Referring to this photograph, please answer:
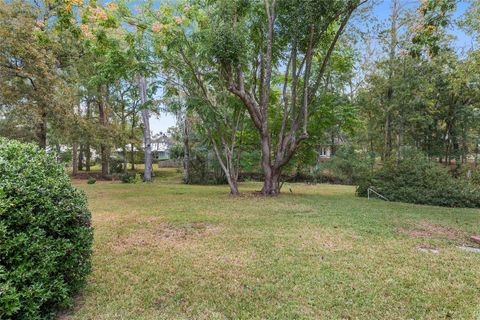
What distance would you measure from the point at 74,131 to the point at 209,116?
359 inches

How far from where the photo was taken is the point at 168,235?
4469 mm

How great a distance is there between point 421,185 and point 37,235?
417 inches

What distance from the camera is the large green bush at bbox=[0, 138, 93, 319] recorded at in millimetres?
1818

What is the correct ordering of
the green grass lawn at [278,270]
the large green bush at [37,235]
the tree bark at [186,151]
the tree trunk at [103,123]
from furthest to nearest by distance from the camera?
the tree trunk at [103,123] < the tree bark at [186,151] < the green grass lawn at [278,270] < the large green bush at [37,235]

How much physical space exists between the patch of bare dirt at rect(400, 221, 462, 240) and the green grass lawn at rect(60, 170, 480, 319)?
0.08 ft

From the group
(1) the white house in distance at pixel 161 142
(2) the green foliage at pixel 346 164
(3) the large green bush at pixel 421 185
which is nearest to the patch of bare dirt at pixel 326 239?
(3) the large green bush at pixel 421 185

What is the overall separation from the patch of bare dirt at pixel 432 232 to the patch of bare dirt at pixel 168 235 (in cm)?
353

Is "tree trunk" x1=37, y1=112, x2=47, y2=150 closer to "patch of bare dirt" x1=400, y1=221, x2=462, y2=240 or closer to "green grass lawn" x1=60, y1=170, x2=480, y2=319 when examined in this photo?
"green grass lawn" x1=60, y1=170, x2=480, y2=319

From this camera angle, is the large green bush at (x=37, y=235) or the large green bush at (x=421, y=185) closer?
the large green bush at (x=37, y=235)

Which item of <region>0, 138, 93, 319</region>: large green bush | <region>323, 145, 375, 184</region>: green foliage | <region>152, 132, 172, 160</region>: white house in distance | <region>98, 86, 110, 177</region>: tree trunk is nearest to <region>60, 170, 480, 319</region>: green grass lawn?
<region>0, 138, 93, 319</region>: large green bush

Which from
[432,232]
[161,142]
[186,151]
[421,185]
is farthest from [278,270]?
[161,142]

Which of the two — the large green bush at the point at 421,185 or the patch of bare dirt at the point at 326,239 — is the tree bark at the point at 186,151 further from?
the patch of bare dirt at the point at 326,239

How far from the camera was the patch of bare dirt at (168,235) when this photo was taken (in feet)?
13.3

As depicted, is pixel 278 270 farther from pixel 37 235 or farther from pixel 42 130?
pixel 42 130
